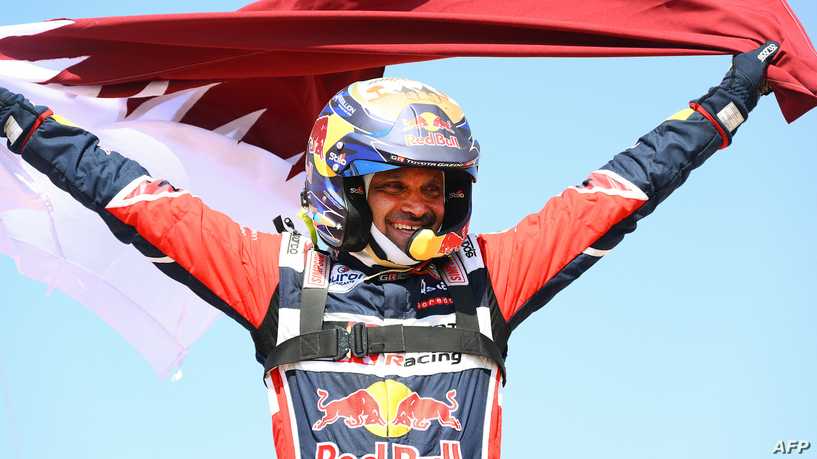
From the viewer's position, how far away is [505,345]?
8.08m

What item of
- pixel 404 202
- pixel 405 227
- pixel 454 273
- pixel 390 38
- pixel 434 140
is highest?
pixel 390 38

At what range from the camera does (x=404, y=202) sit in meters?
8.12

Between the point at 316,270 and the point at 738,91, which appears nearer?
the point at 316,270

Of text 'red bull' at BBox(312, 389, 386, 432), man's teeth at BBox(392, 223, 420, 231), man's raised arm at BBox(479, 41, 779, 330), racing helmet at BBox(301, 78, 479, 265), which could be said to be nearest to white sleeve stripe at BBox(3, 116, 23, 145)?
racing helmet at BBox(301, 78, 479, 265)

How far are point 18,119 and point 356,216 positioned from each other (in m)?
2.20

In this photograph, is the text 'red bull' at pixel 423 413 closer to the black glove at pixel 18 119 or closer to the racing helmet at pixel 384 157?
the racing helmet at pixel 384 157

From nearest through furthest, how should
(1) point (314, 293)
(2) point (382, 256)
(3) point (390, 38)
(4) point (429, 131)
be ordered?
1. (1) point (314, 293)
2. (4) point (429, 131)
3. (2) point (382, 256)
4. (3) point (390, 38)

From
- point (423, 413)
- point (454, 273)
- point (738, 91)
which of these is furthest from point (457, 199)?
point (738, 91)

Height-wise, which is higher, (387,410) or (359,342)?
(359,342)

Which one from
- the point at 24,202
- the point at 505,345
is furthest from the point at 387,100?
the point at 24,202

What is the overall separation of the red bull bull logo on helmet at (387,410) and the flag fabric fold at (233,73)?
258cm

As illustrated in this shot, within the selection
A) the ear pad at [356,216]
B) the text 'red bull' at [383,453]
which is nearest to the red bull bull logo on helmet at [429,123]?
the ear pad at [356,216]

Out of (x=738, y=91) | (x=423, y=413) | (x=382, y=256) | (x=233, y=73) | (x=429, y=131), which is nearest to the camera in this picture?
(x=423, y=413)

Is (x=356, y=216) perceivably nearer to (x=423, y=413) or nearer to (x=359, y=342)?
(x=359, y=342)
